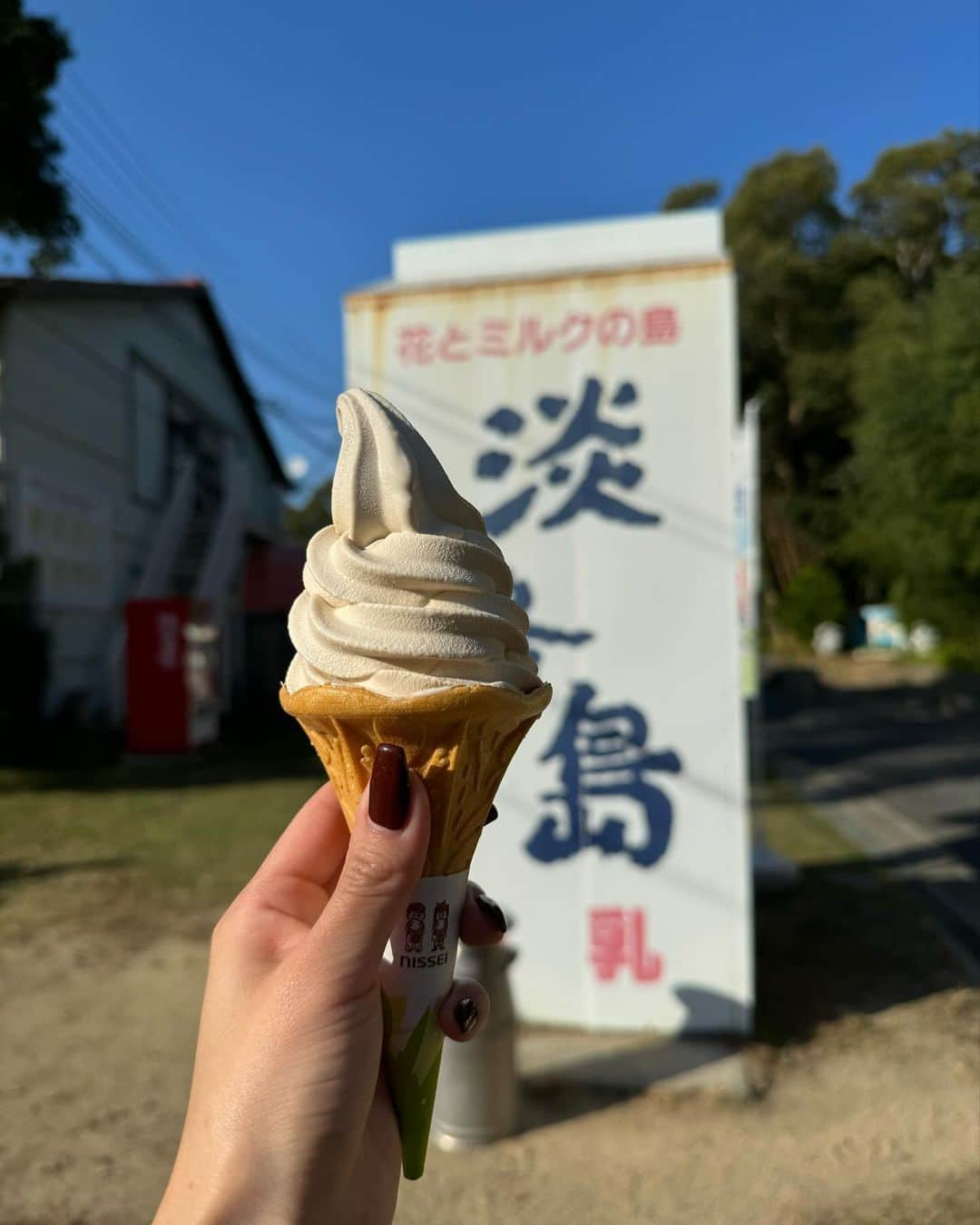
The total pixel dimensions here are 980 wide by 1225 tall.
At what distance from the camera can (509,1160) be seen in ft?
12.2

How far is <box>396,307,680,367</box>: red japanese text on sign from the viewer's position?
441 centimetres

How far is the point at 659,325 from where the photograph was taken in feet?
14.4

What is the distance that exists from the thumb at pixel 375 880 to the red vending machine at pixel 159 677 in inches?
463

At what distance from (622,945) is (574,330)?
9.67 ft

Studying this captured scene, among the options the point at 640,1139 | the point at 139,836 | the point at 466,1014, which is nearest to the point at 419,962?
the point at 466,1014

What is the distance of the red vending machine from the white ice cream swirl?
11334mm

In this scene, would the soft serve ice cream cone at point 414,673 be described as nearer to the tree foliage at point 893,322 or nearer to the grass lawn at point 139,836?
the tree foliage at point 893,322

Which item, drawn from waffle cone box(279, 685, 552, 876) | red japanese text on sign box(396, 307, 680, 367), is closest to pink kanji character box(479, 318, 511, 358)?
red japanese text on sign box(396, 307, 680, 367)

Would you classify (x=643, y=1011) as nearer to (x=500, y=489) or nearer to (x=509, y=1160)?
(x=509, y=1160)

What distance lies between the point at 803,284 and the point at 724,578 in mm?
2049

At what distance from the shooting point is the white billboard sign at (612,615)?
14.5 feet

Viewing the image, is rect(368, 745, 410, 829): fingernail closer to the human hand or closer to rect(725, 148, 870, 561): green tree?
the human hand

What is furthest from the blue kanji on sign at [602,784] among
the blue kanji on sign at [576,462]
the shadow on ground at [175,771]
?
the shadow on ground at [175,771]

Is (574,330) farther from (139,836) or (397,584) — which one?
(139,836)
